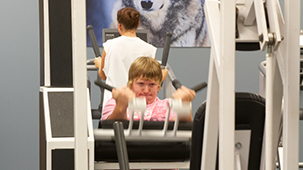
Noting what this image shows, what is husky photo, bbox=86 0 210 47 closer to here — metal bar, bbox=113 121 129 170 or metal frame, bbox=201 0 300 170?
metal bar, bbox=113 121 129 170

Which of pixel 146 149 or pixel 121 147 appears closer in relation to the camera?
pixel 121 147

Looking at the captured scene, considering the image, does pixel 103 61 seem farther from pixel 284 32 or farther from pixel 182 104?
pixel 284 32

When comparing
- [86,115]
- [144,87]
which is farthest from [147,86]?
[86,115]

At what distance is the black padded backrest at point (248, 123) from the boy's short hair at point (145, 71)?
2.24ft

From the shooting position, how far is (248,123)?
1391 mm

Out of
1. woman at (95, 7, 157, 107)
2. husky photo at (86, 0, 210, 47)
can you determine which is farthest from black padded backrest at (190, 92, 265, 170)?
husky photo at (86, 0, 210, 47)

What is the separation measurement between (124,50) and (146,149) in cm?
113

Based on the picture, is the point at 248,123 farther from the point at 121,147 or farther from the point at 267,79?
the point at 121,147

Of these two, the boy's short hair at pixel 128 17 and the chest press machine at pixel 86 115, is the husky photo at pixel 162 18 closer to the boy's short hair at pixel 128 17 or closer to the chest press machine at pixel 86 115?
the boy's short hair at pixel 128 17

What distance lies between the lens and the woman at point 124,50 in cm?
276

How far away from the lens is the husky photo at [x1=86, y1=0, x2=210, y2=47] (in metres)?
4.59

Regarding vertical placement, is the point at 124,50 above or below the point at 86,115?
above

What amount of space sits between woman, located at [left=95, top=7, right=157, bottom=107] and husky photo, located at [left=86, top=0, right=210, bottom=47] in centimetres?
180

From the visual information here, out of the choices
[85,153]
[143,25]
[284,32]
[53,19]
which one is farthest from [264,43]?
[143,25]
